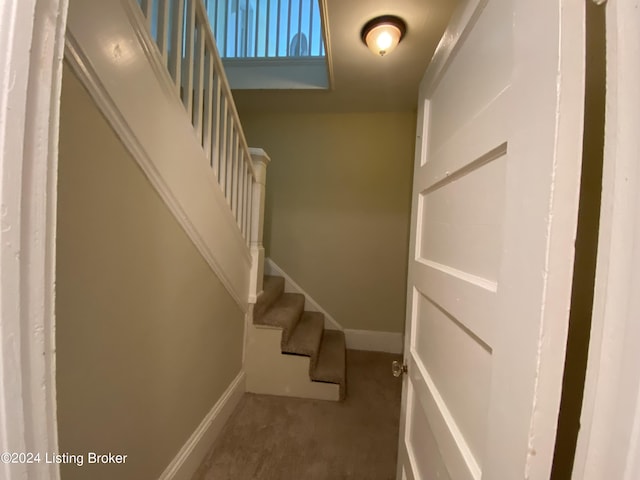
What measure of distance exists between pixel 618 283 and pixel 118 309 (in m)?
1.10

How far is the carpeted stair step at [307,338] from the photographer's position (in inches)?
73.4

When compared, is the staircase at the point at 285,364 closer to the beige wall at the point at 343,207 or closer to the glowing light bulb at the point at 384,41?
the beige wall at the point at 343,207

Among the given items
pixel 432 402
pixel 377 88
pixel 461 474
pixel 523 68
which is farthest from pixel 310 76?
pixel 461 474

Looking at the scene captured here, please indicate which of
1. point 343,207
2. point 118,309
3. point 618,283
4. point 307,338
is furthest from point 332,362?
point 618,283

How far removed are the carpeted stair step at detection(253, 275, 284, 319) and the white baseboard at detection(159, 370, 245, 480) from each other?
44 centimetres

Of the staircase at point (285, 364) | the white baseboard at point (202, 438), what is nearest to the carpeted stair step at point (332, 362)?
the staircase at point (285, 364)

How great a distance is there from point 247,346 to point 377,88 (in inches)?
85.5

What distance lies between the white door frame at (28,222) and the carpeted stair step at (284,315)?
155 cm

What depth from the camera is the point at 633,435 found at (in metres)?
0.27

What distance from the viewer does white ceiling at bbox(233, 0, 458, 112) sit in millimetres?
1438

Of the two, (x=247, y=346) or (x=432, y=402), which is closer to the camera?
(x=432, y=402)

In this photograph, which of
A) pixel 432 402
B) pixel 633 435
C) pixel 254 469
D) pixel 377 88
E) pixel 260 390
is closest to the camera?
pixel 633 435

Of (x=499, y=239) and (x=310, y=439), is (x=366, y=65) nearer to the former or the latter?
(x=499, y=239)

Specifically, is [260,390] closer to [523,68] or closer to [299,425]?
[299,425]
